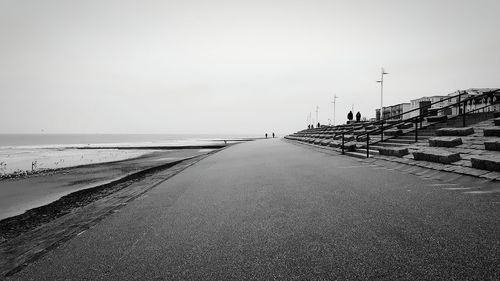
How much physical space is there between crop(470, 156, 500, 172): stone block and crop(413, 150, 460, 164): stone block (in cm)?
87

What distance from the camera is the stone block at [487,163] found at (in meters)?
6.13

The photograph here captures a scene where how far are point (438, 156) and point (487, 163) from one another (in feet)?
5.71

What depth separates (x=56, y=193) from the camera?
1064cm

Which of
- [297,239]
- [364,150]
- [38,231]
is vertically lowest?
[38,231]

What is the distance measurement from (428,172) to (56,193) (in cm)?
1412

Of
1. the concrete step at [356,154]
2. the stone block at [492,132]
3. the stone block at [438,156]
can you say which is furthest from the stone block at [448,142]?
the concrete step at [356,154]

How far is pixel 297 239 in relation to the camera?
3.39 m

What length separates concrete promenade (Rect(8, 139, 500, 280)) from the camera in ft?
8.59

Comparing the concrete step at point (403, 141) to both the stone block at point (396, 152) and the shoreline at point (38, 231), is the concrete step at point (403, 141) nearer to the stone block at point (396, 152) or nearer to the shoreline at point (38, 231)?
the stone block at point (396, 152)

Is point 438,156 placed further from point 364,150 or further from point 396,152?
point 364,150

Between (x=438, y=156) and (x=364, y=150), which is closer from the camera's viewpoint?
Result: (x=438, y=156)

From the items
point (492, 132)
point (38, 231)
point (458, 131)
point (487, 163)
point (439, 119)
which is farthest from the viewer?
point (439, 119)

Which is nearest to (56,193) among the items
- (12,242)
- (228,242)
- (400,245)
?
(12,242)

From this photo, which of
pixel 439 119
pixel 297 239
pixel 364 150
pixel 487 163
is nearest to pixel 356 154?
pixel 364 150
